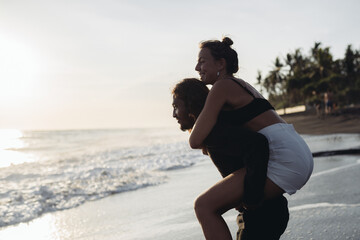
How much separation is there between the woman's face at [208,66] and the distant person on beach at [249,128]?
7.4 inches

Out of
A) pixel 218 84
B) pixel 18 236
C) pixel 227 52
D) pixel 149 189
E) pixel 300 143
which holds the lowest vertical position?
pixel 149 189

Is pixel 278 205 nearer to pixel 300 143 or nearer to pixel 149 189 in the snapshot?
pixel 300 143

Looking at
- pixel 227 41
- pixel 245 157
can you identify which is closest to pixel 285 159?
pixel 245 157

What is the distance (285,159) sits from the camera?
6.46ft

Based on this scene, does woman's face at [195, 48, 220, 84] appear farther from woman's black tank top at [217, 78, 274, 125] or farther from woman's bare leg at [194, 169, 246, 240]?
woman's bare leg at [194, 169, 246, 240]

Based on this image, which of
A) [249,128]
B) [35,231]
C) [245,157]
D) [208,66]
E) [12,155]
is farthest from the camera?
[12,155]

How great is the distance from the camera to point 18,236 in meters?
4.75

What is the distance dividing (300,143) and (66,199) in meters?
6.45

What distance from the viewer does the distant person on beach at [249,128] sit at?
6.47 feet

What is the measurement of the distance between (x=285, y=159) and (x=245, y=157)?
0.25m

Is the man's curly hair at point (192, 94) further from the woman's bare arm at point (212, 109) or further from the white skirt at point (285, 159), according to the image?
the white skirt at point (285, 159)

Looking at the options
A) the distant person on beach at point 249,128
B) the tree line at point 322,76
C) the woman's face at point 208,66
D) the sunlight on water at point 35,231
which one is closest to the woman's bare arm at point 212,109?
the distant person on beach at point 249,128

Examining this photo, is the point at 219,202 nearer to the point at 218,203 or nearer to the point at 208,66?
the point at 218,203

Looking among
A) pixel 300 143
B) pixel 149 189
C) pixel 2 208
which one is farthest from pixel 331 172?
pixel 2 208
